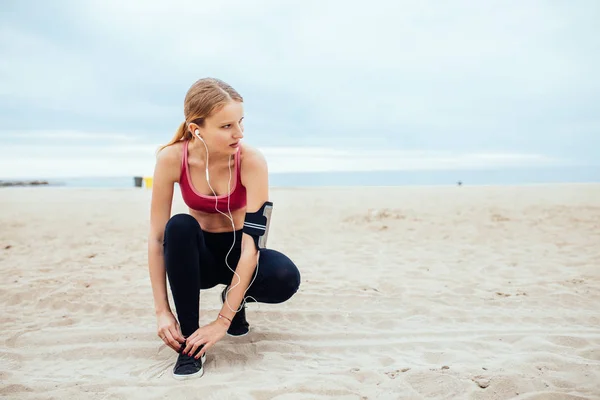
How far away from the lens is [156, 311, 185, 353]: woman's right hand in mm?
2217

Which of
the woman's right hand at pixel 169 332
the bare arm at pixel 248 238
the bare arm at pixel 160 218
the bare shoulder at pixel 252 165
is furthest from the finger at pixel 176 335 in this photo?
the bare shoulder at pixel 252 165

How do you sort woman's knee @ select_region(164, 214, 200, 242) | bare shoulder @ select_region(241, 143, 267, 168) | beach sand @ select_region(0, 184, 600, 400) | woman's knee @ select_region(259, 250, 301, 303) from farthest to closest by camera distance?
woman's knee @ select_region(259, 250, 301, 303) < bare shoulder @ select_region(241, 143, 267, 168) < woman's knee @ select_region(164, 214, 200, 242) < beach sand @ select_region(0, 184, 600, 400)

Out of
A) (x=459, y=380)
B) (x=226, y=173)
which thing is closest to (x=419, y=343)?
(x=459, y=380)

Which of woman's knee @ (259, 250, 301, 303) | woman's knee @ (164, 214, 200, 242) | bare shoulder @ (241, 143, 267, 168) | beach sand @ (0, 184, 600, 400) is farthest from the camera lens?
woman's knee @ (259, 250, 301, 303)

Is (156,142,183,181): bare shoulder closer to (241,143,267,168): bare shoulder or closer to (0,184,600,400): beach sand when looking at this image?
(241,143,267,168): bare shoulder

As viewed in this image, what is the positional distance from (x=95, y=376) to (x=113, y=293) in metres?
1.52

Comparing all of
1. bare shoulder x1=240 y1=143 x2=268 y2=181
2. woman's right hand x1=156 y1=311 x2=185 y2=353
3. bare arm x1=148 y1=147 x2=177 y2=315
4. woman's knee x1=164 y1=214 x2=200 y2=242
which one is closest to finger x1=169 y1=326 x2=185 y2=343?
woman's right hand x1=156 y1=311 x2=185 y2=353

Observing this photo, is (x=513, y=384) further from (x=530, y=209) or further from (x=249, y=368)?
(x=530, y=209)

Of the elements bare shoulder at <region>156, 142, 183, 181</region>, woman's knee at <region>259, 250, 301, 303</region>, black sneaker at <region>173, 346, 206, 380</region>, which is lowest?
black sneaker at <region>173, 346, 206, 380</region>

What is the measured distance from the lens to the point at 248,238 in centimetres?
223

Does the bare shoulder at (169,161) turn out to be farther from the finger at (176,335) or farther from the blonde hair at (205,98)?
the finger at (176,335)

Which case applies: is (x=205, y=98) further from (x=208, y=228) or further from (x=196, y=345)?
(x=196, y=345)

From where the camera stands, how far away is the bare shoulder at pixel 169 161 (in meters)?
2.29

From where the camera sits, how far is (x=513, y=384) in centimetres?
200
